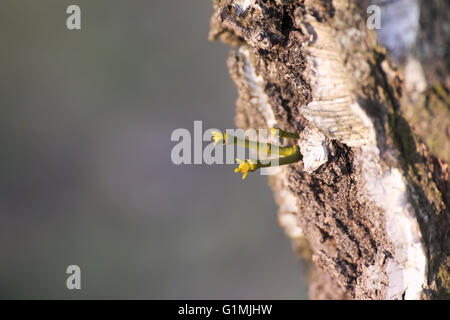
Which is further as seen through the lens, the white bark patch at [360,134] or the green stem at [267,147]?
the green stem at [267,147]

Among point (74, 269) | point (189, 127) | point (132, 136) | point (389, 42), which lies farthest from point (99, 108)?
point (389, 42)

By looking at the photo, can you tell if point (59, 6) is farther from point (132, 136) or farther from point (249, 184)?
point (249, 184)

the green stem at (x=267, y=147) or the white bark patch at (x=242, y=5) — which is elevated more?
the white bark patch at (x=242, y=5)

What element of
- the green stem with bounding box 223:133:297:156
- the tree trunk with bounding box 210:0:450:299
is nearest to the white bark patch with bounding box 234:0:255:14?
the tree trunk with bounding box 210:0:450:299

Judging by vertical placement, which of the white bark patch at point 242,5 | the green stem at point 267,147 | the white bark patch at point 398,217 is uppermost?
the white bark patch at point 242,5

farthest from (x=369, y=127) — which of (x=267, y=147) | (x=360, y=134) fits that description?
(x=267, y=147)

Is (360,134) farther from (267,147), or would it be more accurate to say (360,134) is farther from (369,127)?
(267,147)

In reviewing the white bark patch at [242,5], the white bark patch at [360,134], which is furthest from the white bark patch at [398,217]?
the white bark patch at [242,5]

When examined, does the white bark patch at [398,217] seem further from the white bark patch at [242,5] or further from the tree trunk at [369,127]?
the white bark patch at [242,5]

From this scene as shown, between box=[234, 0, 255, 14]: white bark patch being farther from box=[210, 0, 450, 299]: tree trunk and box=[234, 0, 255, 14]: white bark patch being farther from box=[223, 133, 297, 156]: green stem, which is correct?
box=[223, 133, 297, 156]: green stem
